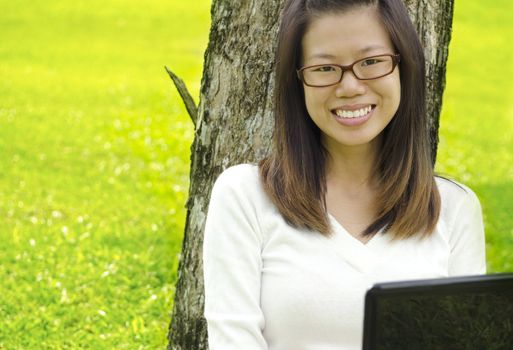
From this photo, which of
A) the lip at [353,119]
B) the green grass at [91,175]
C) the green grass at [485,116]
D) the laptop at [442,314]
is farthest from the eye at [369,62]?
the green grass at [485,116]

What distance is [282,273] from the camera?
2.43 metres

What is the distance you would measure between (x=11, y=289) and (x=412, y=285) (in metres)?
4.53

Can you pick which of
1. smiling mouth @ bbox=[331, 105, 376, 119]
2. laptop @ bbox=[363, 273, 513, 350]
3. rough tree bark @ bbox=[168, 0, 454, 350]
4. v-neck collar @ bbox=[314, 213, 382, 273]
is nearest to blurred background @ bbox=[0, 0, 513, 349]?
rough tree bark @ bbox=[168, 0, 454, 350]

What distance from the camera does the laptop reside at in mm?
1712

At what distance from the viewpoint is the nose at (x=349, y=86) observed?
8.00 feet

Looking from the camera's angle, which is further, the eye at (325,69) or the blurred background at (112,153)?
the blurred background at (112,153)

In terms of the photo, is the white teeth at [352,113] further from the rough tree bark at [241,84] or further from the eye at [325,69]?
the rough tree bark at [241,84]

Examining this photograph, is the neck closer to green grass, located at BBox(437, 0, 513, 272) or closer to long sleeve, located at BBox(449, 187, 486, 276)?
long sleeve, located at BBox(449, 187, 486, 276)

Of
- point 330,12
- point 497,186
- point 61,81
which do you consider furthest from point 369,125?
point 61,81

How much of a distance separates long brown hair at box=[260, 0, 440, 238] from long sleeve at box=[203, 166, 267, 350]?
0.10 meters

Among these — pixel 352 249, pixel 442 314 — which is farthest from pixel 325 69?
pixel 442 314

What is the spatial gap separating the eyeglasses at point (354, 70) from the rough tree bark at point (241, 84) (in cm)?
82

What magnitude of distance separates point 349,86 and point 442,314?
31.8 inches

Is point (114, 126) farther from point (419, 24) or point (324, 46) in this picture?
point (324, 46)
